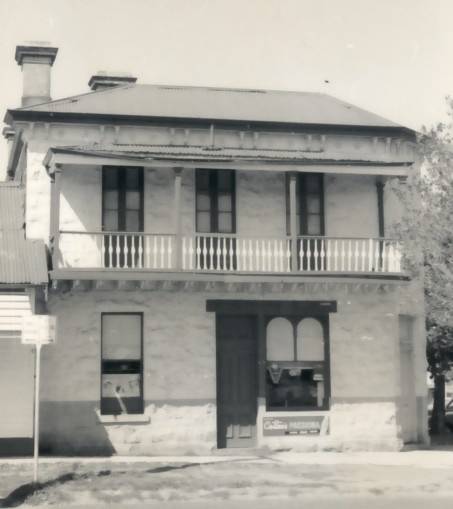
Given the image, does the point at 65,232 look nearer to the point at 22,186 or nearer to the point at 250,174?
the point at 22,186

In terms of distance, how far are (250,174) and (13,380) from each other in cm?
692

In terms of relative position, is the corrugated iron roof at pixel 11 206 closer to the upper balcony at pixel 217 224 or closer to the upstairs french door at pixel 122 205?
the upper balcony at pixel 217 224

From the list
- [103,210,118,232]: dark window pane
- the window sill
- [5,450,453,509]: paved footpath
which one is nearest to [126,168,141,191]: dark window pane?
[103,210,118,232]: dark window pane

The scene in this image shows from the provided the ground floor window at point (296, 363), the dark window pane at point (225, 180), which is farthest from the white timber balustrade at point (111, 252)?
the ground floor window at point (296, 363)

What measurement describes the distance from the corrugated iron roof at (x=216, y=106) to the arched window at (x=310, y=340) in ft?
15.2

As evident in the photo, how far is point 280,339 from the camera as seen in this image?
2080 centimetres

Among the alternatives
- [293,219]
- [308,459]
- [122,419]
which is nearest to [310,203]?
[293,219]

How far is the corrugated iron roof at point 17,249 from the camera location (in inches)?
731

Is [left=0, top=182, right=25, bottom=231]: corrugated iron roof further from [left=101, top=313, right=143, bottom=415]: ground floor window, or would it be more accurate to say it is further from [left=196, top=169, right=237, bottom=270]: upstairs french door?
[left=196, top=169, right=237, bottom=270]: upstairs french door

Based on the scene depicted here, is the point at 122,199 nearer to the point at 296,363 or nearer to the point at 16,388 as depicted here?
the point at 16,388

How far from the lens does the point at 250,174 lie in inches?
831

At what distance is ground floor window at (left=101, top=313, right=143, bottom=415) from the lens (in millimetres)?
19828

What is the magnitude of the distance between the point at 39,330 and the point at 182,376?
612 cm

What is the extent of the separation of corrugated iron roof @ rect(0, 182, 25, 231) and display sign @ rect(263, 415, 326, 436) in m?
7.00
